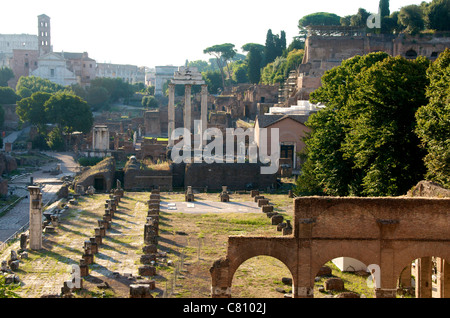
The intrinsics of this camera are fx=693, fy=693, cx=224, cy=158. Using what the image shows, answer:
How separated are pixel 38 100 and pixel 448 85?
55.7 metres

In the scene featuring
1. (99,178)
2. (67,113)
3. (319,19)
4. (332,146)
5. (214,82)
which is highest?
(319,19)

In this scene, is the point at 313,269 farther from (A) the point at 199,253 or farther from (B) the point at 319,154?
(B) the point at 319,154

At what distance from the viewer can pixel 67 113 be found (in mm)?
69625

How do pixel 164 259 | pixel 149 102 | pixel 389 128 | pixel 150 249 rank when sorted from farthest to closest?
pixel 149 102 → pixel 389 128 → pixel 150 249 → pixel 164 259

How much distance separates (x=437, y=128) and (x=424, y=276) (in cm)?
568

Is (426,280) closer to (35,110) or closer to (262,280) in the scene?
(262,280)

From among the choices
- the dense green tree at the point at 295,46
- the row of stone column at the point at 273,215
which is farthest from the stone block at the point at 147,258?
the dense green tree at the point at 295,46

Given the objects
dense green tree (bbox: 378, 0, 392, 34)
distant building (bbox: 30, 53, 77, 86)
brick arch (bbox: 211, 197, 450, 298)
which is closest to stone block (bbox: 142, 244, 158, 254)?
brick arch (bbox: 211, 197, 450, 298)

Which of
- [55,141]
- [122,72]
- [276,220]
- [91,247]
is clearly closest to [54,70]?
[55,141]

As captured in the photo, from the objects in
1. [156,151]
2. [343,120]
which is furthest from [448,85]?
[156,151]

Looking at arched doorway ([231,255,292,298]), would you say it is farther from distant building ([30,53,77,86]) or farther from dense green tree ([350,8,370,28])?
distant building ([30,53,77,86])

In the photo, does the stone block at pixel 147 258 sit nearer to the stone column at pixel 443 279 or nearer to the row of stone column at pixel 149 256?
the row of stone column at pixel 149 256

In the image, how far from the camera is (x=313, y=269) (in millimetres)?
19016

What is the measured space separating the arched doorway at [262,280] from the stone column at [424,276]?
12.7ft
